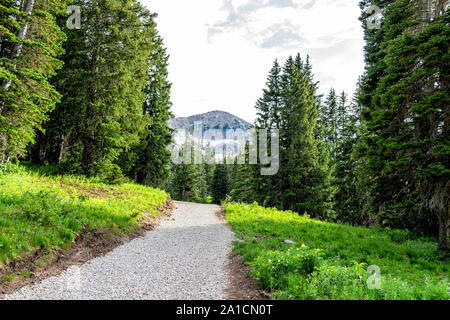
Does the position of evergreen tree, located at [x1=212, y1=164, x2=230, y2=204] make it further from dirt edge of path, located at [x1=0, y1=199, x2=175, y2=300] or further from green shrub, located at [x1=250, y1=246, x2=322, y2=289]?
green shrub, located at [x1=250, y1=246, x2=322, y2=289]

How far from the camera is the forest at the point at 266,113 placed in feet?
27.1

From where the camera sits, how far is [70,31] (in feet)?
49.8

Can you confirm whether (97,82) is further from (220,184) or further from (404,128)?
(220,184)

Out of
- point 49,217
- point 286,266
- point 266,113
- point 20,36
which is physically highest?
point 266,113

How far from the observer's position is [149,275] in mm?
5738

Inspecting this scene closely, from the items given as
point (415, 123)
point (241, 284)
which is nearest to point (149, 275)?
point (241, 284)

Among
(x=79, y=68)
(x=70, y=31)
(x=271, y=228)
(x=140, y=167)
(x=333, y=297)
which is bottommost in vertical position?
(x=271, y=228)

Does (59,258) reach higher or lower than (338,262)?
higher

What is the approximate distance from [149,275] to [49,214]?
3.76 metres

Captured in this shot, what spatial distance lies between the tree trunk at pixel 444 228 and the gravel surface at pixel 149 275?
745 centimetres

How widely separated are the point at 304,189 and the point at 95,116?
1940cm

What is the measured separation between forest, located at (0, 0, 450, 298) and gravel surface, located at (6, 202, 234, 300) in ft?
7.71
